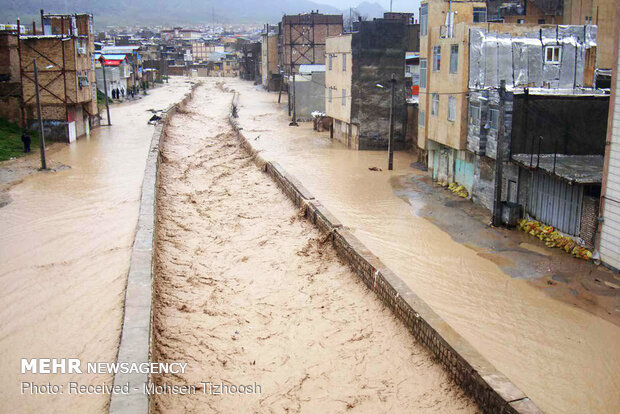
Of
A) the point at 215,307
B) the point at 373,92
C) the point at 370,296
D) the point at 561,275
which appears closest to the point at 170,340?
the point at 215,307

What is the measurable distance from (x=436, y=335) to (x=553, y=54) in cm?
1406

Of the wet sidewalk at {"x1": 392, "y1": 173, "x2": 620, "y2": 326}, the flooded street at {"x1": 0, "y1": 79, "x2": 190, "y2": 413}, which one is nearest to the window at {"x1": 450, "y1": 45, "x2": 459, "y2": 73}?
the wet sidewalk at {"x1": 392, "y1": 173, "x2": 620, "y2": 326}

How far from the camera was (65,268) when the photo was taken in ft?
46.4

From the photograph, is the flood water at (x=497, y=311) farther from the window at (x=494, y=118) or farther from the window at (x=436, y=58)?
the window at (x=436, y=58)

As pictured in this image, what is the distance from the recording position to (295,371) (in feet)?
34.3

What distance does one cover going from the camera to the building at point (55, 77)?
2944 centimetres

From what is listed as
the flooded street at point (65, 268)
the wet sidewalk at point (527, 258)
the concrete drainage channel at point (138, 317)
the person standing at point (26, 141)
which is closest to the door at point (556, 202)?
the wet sidewalk at point (527, 258)

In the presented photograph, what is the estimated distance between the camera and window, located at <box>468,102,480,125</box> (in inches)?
768

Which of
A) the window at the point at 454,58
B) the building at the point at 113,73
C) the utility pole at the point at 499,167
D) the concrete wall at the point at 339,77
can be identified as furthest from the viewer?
the building at the point at 113,73

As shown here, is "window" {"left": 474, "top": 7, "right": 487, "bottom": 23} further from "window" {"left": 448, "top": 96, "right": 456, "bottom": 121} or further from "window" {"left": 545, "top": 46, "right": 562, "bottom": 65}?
"window" {"left": 448, "top": 96, "right": 456, "bottom": 121}

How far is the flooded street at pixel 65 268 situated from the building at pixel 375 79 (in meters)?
11.3

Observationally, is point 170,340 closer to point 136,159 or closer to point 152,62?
point 136,159

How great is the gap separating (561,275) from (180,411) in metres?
9.10

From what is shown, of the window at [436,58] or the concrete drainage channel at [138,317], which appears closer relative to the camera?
the concrete drainage channel at [138,317]
